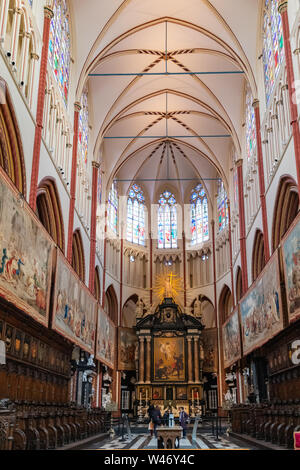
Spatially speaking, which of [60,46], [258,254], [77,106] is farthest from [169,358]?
[60,46]

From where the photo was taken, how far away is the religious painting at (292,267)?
13156 millimetres

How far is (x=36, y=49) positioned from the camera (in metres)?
16.6

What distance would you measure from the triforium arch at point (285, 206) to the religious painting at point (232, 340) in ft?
22.8

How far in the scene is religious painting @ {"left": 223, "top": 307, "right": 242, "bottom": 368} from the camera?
985 inches

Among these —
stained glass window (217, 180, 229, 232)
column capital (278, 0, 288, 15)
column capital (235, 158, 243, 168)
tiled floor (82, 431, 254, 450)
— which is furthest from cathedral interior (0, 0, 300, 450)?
tiled floor (82, 431, 254, 450)

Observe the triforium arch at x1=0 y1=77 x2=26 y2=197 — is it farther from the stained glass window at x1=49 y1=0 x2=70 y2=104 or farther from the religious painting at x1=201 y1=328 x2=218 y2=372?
the religious painting at x1=201 y1=328 x2=218 y2=372

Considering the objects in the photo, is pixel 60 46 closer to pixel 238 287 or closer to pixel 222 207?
pixel 238 287

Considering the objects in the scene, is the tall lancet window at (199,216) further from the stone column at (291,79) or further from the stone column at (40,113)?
the stone column at (40,113)

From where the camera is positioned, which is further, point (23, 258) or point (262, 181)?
point (262, 181)

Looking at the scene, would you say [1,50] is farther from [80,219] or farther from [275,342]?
[275,342]

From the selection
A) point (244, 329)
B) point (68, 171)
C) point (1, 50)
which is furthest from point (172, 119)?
point (1, 50)

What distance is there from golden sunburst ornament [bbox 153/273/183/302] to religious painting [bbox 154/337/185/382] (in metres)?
3.35

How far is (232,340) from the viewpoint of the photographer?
88.5ft

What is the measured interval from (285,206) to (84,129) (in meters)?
12.8
